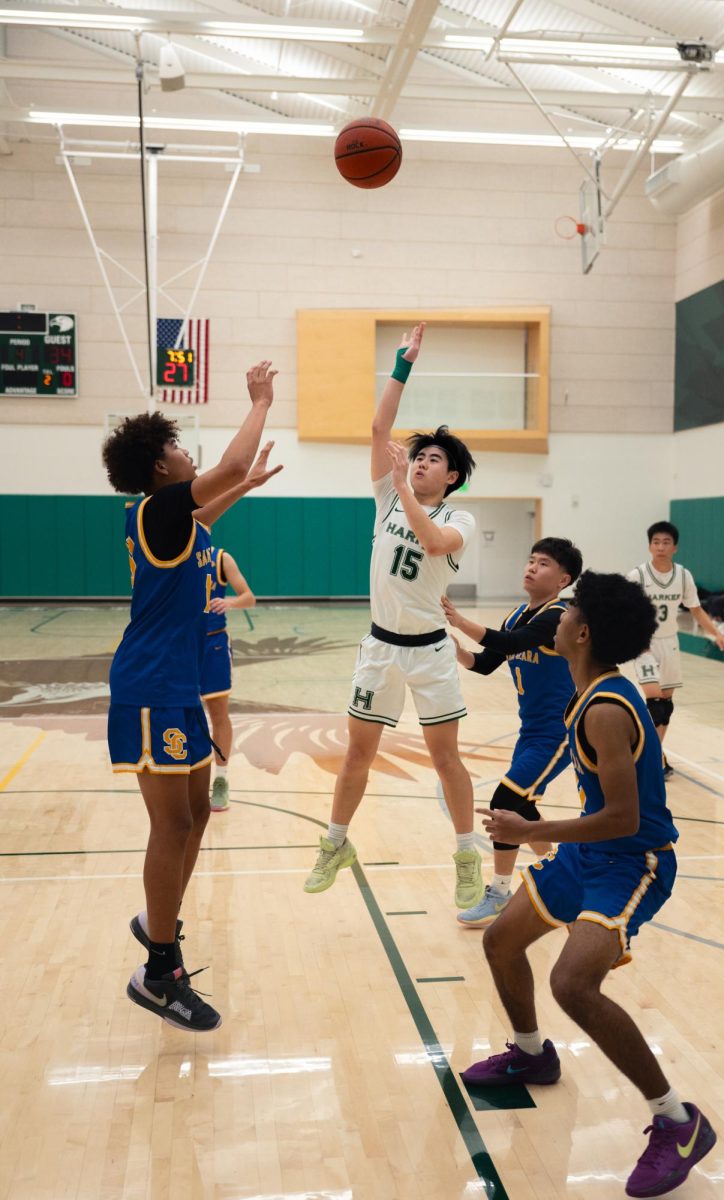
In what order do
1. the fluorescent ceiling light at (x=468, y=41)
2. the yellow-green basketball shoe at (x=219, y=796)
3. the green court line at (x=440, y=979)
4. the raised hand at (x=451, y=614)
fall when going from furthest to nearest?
the fluorescent ceiling light at (x=468, y=41) → the yellow-green basketball shoe at (x=219, y=796) → the raised hand at (x=451, y=614) → the green court line at (x=440, y=979)

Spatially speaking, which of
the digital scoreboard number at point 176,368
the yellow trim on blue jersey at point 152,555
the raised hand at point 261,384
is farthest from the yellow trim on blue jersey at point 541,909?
the digital scoreboard number at point 176,368

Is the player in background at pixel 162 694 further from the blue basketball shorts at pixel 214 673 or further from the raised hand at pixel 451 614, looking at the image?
the blue basketball shorts at pixel 214 673

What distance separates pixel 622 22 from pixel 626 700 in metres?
15.0

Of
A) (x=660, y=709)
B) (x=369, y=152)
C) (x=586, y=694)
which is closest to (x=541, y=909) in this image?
(x=586, y=694)

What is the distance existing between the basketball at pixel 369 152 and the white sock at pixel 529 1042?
202 inches

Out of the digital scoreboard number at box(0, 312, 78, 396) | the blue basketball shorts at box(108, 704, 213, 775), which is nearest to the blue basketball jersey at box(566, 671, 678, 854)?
the blue basketball shorts at box(108, 704, 213, 775)

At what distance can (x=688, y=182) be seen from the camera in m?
16.4

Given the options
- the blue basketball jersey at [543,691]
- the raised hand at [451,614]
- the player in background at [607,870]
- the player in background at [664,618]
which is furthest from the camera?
the player in background at [664,618]

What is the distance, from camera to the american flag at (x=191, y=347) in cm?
1838

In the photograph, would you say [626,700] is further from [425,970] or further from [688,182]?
[688,182]

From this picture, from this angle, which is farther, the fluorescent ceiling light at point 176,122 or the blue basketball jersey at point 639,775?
the fluorescent ceiling light at point 176,122

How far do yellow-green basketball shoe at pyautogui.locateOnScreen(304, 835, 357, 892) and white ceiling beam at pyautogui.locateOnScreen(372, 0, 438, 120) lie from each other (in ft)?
37.3

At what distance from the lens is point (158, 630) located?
2953 mm

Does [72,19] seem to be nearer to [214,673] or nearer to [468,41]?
[468,41]
